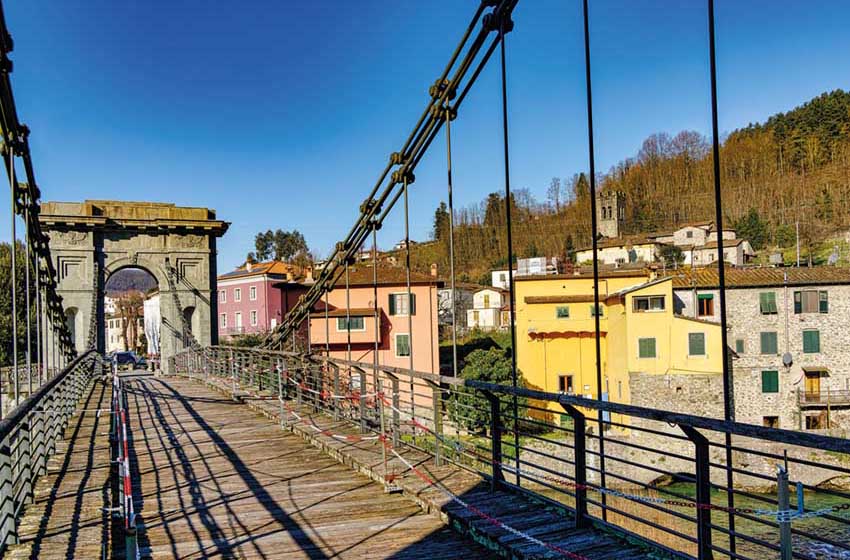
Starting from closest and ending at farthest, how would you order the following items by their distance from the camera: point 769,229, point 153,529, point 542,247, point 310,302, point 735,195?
point 153,529
point 310,302
point 769,229
point 735,195
point 542,247

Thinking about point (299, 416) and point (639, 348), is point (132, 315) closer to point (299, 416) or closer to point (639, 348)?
point (639, 348)

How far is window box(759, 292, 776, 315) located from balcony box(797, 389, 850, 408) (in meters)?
4.29

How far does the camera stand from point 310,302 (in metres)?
17.9

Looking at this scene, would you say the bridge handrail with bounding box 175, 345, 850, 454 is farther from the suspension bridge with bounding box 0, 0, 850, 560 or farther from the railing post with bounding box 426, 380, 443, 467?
the railing post with bounding box 426, 380, 443, 467

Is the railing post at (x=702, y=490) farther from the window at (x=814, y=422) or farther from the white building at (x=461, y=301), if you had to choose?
the white building at (x=461, y=301)

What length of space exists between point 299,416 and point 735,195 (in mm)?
68356

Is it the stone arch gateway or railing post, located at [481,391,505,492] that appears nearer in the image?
railing post, located at [481,391,505,492]

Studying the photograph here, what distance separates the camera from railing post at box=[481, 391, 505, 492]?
5695 mm

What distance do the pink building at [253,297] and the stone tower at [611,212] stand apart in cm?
4479

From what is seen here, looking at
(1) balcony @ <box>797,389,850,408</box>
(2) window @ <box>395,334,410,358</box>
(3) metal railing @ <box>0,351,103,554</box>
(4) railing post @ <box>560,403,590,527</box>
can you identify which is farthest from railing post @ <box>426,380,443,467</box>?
(1) balcony @ <box>797,389,850,408</box>

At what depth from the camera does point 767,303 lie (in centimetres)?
3684

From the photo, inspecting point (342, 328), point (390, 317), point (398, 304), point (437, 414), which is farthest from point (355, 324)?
point (437, 414)

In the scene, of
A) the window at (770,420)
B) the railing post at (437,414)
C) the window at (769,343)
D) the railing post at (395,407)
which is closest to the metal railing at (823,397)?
the window at (770,420)

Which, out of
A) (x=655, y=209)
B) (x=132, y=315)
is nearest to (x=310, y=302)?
(x=132, y=315)
